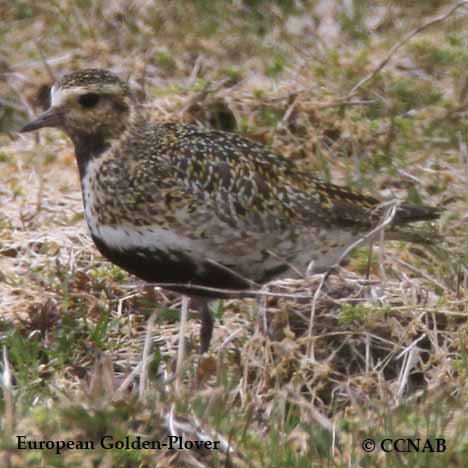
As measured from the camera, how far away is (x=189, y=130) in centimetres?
476

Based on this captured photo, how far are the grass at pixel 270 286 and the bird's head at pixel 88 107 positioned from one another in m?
0.68

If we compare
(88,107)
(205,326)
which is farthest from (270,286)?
(88,107)

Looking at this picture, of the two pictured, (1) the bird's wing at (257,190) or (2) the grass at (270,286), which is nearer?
(2) the grass at (270,286)

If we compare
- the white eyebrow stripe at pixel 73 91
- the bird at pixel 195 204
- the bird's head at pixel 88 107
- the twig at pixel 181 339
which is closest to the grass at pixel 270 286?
the twig at pixel 181 339

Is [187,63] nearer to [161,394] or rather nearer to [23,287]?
[23,287]

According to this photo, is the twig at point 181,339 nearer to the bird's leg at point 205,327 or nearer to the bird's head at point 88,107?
the bird's leg at point 205,327

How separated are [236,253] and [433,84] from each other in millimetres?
2617

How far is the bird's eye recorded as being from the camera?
456 cm

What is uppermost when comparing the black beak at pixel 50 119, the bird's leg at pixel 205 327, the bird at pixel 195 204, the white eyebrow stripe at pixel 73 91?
the white eyebrow stripe at pixel 73 91

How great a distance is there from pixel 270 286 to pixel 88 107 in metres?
0.93

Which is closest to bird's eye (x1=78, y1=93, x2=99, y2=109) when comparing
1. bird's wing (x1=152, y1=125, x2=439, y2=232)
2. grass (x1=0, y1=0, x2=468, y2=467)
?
bird's wing (x1=152, y1=125, x2=439, y2=232)

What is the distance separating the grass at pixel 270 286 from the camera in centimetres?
362

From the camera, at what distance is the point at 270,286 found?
14.9ft

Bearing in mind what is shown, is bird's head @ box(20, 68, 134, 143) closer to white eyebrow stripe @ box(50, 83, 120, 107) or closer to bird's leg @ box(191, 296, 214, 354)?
white eyebrow stripe @ box(50, 83, 120, 107)
